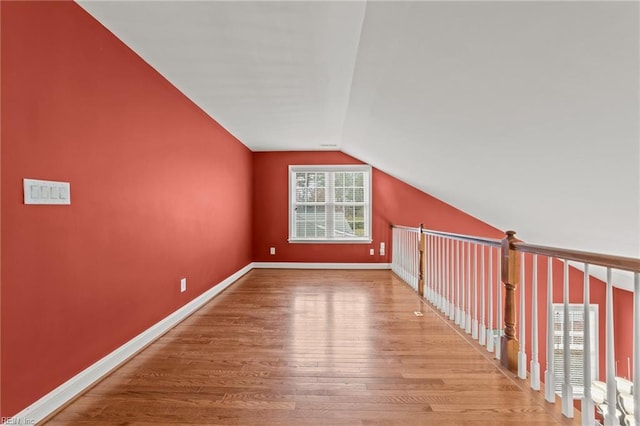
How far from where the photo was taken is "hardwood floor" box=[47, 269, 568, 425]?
67.4 inches

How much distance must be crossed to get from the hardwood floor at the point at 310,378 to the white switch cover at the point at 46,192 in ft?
3.71

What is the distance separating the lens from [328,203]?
242 inches

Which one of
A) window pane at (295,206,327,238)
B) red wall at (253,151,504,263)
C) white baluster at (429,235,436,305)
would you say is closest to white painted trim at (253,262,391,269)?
red wall at (253,151,504,263)

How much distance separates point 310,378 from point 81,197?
179 centimetres

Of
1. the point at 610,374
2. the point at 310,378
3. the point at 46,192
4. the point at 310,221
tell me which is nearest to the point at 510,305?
the point at 610,374

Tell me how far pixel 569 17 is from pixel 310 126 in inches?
133

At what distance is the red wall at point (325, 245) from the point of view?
591 centimetres

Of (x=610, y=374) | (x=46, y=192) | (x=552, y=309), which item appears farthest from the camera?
(x=552, y=309)

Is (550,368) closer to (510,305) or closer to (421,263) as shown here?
(510,305)

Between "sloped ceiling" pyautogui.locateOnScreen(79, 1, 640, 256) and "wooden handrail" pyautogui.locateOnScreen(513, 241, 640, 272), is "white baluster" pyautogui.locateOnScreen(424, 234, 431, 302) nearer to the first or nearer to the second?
"sloped ceiling" pyautogui.locateOnScreen(79, 1, 640, 256)

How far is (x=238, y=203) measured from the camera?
5262 mm

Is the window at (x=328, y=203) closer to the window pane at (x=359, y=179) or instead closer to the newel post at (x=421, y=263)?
the window pane at (x=359, y=179)

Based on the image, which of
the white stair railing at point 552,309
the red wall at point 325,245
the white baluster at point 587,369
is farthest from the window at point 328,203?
the white baluster at point 587,369

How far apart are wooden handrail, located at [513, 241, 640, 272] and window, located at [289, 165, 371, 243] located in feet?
13.5
